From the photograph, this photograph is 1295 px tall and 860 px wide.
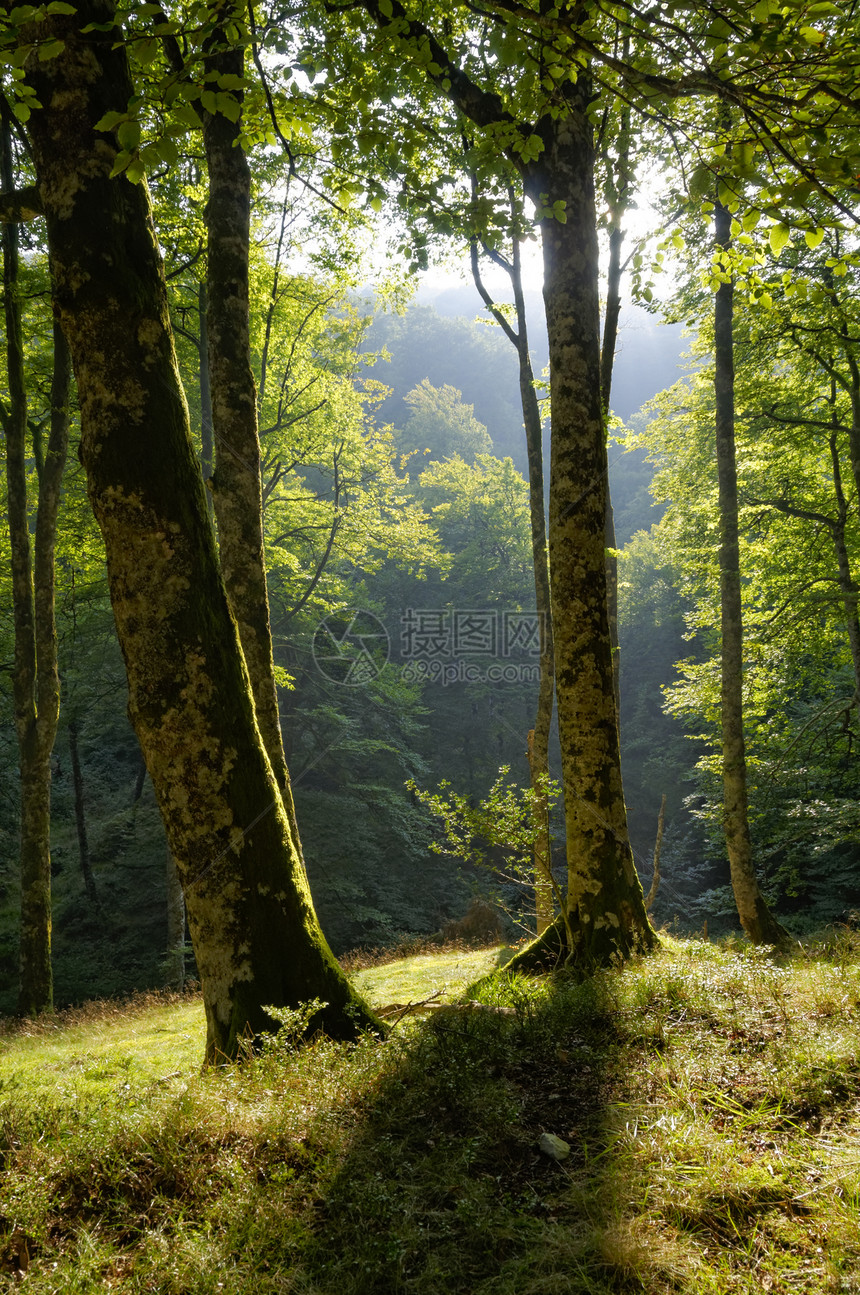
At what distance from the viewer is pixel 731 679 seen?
8.77 meters

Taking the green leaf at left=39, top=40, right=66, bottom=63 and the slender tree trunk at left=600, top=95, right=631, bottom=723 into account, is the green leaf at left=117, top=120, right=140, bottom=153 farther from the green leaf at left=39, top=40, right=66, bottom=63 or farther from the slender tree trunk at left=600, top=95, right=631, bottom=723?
the slender tree trunk at left=600, top=95, right=631, bottom=723

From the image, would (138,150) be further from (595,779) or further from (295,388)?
(295,388)

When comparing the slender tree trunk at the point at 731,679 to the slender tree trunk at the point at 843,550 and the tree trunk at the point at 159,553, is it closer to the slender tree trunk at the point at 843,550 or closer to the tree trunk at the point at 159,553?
the slender tree trunk at the point at 843,550

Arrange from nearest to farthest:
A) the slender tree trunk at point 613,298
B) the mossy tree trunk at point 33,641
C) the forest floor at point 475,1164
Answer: the forest floor at point 475,1164, the slender tree trunk at point 613,298, the mossy tree trunk at point 33,641

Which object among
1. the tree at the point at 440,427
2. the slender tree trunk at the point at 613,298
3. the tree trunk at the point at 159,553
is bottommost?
the tree trunk at the point at 159,553

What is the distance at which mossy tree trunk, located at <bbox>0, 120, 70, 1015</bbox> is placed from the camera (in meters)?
9.27

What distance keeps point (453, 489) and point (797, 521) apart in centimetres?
2640

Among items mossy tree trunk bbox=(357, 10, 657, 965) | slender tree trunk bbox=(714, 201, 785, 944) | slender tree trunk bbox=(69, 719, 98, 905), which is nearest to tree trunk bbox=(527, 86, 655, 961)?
mossy tree trunk bbox=(357, 10, 657, 965)

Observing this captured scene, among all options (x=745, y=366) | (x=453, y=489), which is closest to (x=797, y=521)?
(x=745, y=366)

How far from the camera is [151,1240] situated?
6.35ft

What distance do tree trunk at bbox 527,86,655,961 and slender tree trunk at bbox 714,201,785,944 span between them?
4035mm

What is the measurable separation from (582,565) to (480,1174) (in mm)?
3562

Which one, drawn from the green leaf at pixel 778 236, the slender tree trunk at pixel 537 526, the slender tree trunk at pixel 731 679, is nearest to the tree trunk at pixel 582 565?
the green leaf at pixel 778 236

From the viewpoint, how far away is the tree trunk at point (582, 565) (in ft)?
15.6
